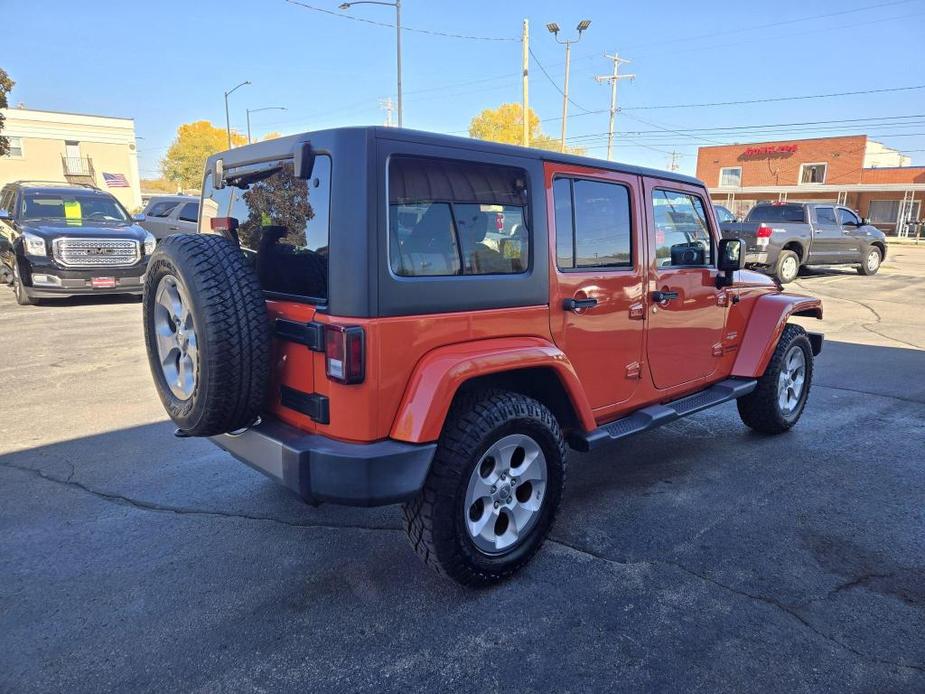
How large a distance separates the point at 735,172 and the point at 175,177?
76.1m

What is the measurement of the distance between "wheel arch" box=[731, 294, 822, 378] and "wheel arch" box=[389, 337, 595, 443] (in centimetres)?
191

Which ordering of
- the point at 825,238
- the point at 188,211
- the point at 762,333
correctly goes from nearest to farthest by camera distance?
the point at 762,333
the point at 188,211
the point at 825,238

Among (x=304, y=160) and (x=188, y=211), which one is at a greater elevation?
(x=188, y=211)

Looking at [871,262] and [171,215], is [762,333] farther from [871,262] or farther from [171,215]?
[871,262]

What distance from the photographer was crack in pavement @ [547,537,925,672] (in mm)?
2395

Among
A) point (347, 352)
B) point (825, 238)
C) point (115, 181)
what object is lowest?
point (347, 352)

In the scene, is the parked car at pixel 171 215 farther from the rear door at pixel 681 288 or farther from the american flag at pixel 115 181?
the american flag at pixel 115 181

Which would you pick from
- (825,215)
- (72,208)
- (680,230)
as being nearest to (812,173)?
(825,215)

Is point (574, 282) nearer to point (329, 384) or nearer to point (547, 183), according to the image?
point (547, 183)

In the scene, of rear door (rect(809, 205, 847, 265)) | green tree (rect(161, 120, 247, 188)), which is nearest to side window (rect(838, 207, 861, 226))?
rear door (rect(809, 205, 847, 265))

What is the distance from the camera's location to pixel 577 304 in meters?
3.17

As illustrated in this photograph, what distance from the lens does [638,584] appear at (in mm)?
2887

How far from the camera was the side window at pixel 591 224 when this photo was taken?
317cm

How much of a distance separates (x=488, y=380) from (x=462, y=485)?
54cm
